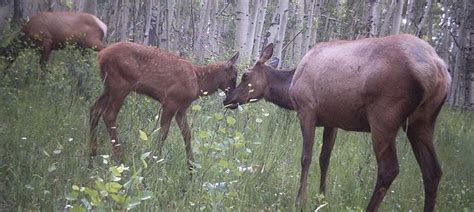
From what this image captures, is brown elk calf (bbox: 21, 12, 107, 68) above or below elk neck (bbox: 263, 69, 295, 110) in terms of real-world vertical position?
below

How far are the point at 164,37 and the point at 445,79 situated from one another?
1247cm

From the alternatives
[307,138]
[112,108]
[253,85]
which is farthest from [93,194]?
[253,85]

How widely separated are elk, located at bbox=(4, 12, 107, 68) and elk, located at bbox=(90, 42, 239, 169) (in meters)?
3.44

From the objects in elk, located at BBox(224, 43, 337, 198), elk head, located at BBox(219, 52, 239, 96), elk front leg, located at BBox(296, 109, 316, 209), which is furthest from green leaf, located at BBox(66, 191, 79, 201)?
elk head, located at BBox(219, 52, 239, 96)

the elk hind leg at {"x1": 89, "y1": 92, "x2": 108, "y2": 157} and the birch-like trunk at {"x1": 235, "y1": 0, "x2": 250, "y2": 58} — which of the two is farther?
the birch-like trunk at {"x1": 235, "y1": 0, "x2": 250, "y2": 58}

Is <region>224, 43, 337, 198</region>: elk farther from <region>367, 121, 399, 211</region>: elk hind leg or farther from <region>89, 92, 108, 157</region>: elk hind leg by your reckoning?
<region>367, 121, 399, 211</region>: elk hind leg

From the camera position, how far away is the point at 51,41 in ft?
36.4

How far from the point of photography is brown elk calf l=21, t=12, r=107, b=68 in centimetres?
1082

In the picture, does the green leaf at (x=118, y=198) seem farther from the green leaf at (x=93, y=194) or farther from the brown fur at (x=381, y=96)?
the brown fur at (x=381, y=96)

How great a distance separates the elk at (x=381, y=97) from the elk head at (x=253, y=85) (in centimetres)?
137

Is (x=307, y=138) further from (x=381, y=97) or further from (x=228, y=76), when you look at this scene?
(x=228, y=76)

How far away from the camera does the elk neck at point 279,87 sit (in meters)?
7.64

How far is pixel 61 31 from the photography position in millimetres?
11242

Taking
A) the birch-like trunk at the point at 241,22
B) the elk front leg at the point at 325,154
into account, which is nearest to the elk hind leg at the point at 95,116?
the elk front leg at the point at 325,154
